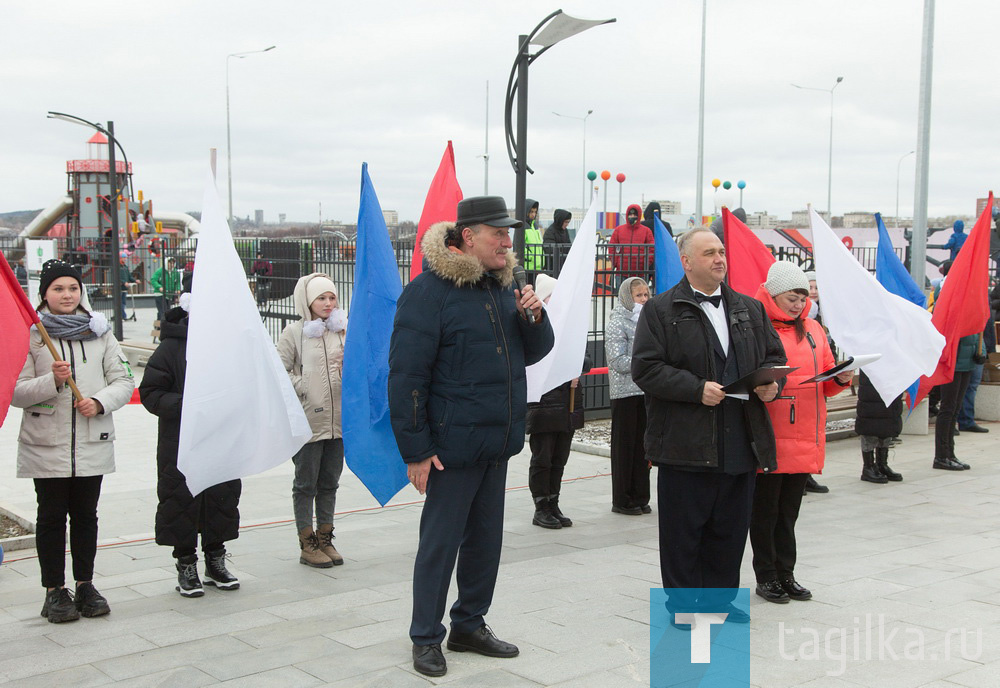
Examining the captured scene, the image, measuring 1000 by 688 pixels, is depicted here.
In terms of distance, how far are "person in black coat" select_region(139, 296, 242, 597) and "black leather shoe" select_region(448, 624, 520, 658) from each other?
177cm

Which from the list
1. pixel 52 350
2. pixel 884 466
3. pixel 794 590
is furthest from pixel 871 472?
pixel 52 350

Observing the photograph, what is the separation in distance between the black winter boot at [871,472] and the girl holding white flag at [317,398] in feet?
16.8

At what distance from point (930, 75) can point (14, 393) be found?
12106mm

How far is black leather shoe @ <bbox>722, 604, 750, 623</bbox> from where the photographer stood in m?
5.09

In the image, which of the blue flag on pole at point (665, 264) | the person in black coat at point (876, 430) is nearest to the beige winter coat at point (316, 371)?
the blue flag on pole at point (665, 264)

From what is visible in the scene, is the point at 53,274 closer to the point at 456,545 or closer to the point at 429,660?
the point at 456,545

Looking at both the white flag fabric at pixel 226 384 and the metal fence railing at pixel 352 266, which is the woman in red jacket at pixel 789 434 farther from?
the metal fence railing at pixel 352 266

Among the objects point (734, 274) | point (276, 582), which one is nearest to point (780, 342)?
point (734, 274)

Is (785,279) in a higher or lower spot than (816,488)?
higher

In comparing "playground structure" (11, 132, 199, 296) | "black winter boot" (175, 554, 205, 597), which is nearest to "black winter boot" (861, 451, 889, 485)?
"black winter boot" (175, 554, 205, 597)

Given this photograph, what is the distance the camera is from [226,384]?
5.26 m

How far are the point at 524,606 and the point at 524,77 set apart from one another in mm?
5636

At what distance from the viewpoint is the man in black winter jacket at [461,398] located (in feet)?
14.4

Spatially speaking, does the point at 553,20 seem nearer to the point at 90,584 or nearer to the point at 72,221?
the point at 90,584
